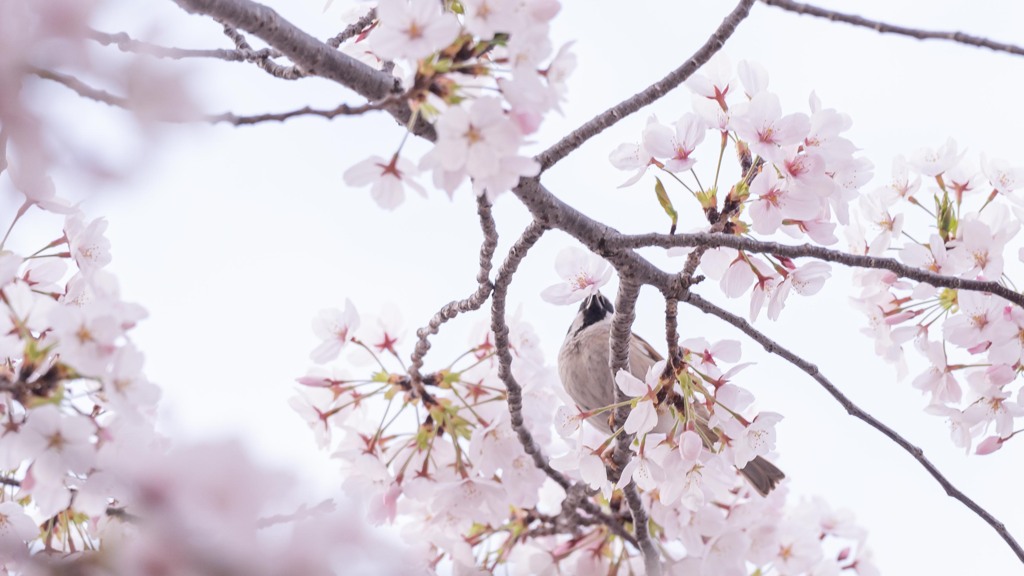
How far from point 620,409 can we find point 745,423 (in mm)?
283

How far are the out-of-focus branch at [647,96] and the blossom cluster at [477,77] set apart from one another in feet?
1.27

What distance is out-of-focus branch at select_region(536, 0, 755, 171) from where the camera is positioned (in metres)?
1.67

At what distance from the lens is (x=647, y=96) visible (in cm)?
171

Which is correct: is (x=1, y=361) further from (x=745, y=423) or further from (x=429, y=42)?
(x=745, y=423)

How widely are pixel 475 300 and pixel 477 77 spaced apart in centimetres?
83

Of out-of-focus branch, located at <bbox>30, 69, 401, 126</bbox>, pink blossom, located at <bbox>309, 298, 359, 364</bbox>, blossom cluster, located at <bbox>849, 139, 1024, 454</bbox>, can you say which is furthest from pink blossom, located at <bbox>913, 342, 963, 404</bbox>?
out-of-focus branch, located at <bbox>30, 69, 401, 126</bbox>

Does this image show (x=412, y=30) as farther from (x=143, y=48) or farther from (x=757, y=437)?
(x=757, y=437)

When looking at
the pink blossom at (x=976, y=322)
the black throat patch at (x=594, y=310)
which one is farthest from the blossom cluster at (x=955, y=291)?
the black throat patch at (x=594, y=310)

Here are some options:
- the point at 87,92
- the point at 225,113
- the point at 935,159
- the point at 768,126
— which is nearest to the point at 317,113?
the point at 225,113

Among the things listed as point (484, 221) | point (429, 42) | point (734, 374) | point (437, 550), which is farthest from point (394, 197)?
point (437, 550)

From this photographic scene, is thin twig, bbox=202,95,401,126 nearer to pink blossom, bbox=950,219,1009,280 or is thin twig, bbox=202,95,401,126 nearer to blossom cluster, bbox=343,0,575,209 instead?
blossom cluster, bbox=343,0,575,209

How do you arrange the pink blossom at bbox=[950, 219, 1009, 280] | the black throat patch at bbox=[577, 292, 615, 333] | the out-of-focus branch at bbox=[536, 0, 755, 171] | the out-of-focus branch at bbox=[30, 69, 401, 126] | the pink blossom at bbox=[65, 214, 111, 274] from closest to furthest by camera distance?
the out-of-focus branch at bbox=[30, 69, 401, 126], the out-of-focus branch at bbox=[536, 0, 755, 171], the pink blossom at bbox=[65, 214, 111, 274], the pink blossom at bbox=[950, 219, 1009, 280], the black throat patch at bbox=[577, 292, 615, 333]

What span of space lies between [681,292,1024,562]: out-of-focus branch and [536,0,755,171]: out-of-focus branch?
452 mm

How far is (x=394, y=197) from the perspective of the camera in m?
1.36
